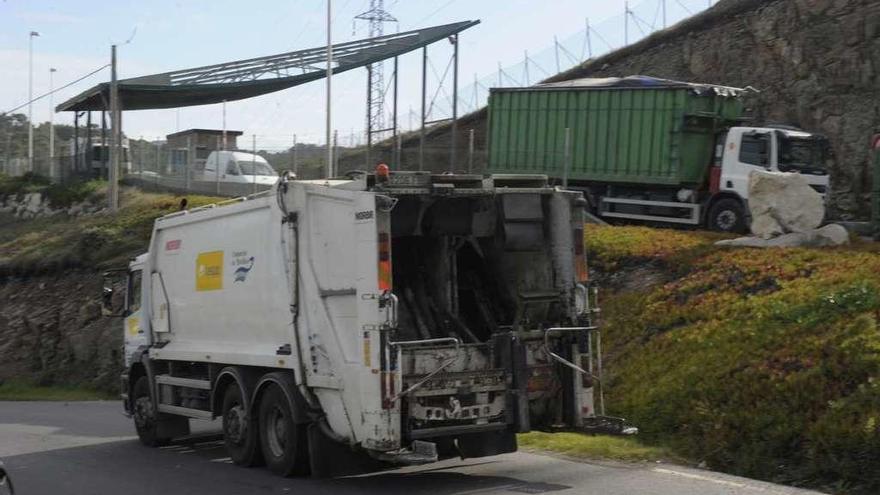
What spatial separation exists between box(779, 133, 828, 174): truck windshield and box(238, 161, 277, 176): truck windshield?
20407 millimetres

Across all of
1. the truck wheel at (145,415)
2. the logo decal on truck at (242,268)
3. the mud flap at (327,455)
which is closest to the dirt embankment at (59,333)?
the truck wheel at (145,415)

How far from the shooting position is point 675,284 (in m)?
16.5

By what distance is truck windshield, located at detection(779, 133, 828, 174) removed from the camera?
23.7 meters

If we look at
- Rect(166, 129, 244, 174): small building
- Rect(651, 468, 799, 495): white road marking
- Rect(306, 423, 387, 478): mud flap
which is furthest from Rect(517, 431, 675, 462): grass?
Rect(166, 129, 244, 174): small building

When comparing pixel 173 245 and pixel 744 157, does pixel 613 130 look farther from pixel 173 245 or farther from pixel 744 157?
pixel 173 245

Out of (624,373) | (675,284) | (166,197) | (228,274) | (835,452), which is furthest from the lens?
(166,197)

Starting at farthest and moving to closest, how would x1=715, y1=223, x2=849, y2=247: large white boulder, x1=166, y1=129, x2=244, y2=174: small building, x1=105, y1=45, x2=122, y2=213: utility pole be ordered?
x1=166, y1=129, x2=244, y2=174: small building
x1=105, y1=45, x2=122, y2=213: utility pole
x1=715, y1=223, x2=849, y2=247: large white boulder

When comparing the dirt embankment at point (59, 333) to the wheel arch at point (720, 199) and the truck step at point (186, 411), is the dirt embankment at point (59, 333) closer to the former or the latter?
the truck step at point (186, 411)

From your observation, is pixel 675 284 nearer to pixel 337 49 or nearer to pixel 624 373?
pixel 624 373

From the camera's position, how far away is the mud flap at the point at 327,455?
10.5 m

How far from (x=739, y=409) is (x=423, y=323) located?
10.9 ft

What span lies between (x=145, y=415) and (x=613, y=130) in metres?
15.8

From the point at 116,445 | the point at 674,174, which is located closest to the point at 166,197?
the point at 674,174

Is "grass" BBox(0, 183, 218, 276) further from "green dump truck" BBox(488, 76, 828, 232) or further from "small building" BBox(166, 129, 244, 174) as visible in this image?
"green dump truck" BBox(488, 76, 828, 232)
